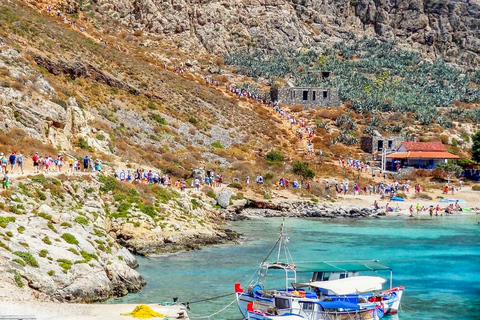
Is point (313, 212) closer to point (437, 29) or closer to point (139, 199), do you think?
point (139, 199)

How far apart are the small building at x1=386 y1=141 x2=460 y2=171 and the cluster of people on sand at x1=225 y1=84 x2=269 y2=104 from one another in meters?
19.7

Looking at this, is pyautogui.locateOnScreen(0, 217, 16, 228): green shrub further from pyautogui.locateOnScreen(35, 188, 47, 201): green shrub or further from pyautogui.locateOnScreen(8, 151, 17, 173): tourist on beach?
pyautogui.locateOnScreen(8, 151, 17, 173): tourist on beach

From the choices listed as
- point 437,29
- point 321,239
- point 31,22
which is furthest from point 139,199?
point 437,29

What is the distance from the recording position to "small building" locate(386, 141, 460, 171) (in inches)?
3135

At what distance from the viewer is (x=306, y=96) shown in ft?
313

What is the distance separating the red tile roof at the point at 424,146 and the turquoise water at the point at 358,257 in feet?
79.3

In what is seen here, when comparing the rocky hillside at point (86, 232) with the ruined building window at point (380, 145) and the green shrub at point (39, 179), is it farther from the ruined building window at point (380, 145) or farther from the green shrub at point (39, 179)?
the ruined building window at point (380, 145)

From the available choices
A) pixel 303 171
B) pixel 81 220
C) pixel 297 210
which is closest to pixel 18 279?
pixel 81 220

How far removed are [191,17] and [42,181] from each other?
2888 inches

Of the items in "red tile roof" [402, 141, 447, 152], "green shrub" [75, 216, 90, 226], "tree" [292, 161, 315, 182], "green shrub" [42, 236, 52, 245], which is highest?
"red tile roof" [402, 141, 447, 152]

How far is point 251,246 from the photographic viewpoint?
4319 centimetres

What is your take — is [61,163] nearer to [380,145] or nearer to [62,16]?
[380,145]

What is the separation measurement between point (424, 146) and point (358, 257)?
44.5 meters

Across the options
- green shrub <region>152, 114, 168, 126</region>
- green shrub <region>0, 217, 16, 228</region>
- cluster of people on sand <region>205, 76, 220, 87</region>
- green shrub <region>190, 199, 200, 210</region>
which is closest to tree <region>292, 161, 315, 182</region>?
green shrub <region>152, 114, 168, 126</region>
